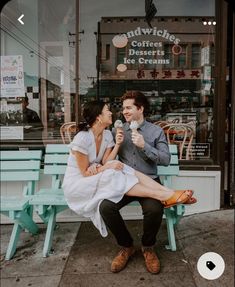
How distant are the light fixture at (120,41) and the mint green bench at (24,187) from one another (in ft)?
4.60

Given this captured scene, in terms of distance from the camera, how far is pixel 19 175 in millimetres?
2729

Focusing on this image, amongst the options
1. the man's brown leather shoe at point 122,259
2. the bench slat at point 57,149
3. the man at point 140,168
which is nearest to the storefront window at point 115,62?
the bench slat at point 57,149

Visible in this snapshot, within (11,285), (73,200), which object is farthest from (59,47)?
(11,285)

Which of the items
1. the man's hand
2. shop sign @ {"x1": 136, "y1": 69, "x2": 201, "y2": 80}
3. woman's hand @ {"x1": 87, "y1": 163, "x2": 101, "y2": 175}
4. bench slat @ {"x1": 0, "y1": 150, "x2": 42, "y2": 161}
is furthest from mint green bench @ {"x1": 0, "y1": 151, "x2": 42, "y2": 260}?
shop sign @ {"x1": 136, "y1": 69, "x2": 201, "y2": 80}

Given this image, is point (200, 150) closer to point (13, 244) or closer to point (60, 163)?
point (60, 163)

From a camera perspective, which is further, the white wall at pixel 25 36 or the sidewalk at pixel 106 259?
the white wall at pixel 25 36

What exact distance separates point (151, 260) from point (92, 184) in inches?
23.7

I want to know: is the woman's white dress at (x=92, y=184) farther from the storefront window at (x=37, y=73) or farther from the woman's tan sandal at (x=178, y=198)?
the storefront window at (x=37, y=73)

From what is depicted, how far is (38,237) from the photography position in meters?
2.90

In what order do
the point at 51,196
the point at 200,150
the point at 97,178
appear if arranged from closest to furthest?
the point at 97,178, the point at 51,196, the point at 200,150

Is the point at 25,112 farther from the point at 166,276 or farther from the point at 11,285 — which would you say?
the point at 166,276

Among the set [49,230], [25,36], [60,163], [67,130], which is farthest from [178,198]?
[25,36]

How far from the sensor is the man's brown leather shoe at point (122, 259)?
91.9 inches

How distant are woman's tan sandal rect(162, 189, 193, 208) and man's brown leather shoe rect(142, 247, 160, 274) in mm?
307
